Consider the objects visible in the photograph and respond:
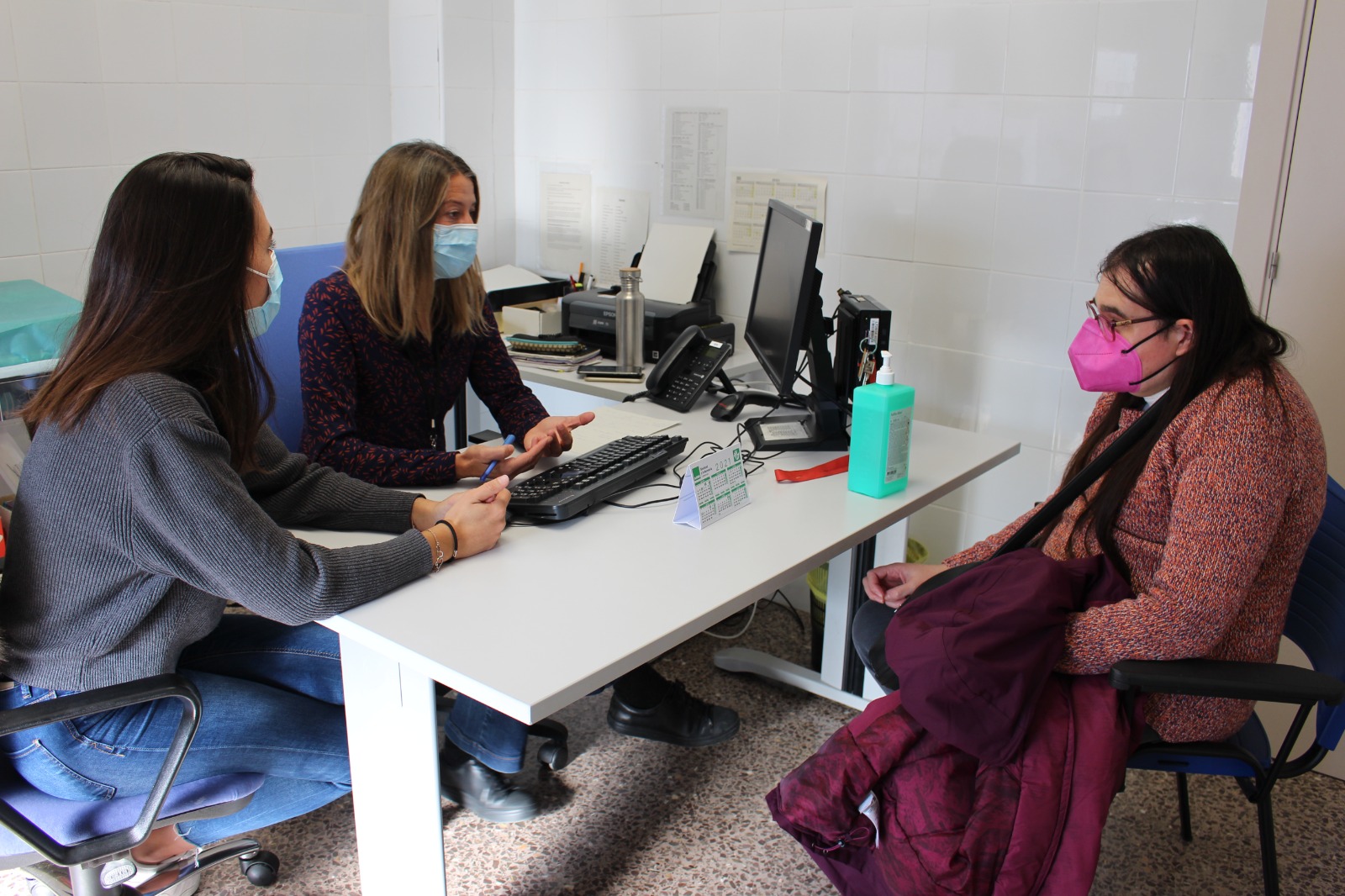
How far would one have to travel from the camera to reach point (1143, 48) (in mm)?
2256

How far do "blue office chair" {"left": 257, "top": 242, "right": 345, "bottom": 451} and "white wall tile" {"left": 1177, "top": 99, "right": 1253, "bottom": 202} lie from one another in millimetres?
1804

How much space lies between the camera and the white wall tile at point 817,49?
2.69 meters

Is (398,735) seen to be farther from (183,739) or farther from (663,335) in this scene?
(663,335)

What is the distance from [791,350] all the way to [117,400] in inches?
46.6

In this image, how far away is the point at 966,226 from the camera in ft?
8.47

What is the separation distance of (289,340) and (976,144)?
5.38 feet

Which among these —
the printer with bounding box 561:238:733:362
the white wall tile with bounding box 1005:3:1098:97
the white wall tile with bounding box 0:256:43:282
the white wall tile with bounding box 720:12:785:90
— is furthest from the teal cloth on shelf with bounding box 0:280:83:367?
the white wall tile with bounding box 1005:3:1098:97

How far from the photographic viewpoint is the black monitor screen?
6.45ft

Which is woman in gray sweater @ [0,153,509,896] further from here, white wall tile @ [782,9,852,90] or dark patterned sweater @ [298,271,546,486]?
white wall tile @ [782,9,852,90]

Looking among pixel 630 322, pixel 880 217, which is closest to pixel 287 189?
pixel 630 322

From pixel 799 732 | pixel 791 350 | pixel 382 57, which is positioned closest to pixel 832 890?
pixel 799 732

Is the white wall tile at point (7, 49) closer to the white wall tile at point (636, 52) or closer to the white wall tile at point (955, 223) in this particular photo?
the white wall tile at point (636, 52)

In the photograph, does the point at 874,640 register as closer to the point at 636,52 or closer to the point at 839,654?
the point at 839,654

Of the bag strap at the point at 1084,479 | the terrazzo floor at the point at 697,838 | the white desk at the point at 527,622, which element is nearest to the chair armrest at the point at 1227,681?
the bag strap at the point at 1084,479
